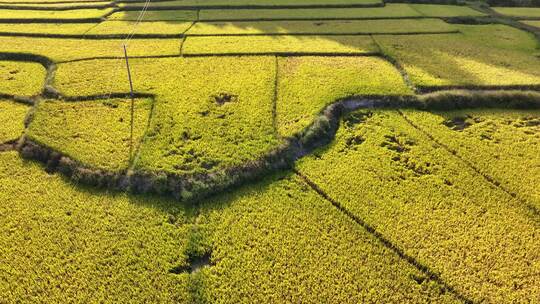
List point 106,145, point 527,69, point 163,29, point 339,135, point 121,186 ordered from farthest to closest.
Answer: point 163,29, point 527,69, point 339,135, point 106,145, point 121,186

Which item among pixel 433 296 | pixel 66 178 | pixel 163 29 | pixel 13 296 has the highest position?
pixel 163 29

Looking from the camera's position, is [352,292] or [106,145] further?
[106,145]

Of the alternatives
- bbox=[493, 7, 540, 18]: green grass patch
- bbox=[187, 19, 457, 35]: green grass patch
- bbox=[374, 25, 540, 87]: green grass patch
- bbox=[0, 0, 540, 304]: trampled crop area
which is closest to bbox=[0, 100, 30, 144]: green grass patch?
bbox=[0, 0, 540, 304]: trampled crop area

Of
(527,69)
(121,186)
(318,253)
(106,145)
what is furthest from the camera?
(527,69)

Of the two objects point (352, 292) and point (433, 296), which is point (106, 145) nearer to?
point (352, 292)

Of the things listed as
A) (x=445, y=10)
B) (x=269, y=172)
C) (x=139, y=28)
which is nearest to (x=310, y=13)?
(x=445, y=10)

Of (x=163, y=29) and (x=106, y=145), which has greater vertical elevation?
(x=163, y=29)

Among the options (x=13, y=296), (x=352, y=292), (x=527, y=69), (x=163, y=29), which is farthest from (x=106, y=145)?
(x=527, y=69)

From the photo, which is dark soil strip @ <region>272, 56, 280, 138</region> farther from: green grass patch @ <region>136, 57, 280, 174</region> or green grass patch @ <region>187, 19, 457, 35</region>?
green grass patch @ <region>187, 19, 457, 35</region>
